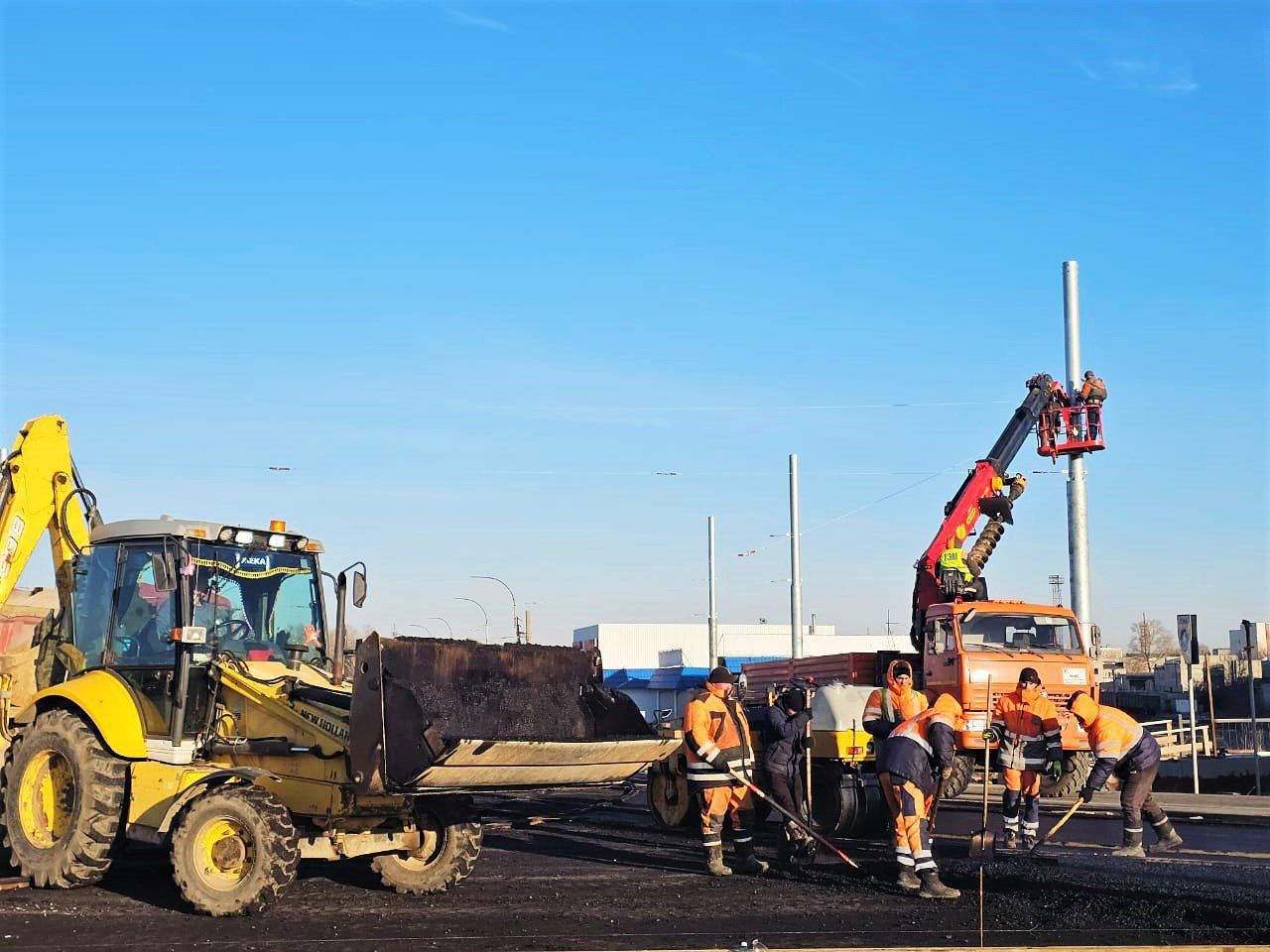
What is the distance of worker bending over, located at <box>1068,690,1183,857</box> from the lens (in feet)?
41.2

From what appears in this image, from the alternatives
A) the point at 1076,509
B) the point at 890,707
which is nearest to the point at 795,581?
the point at 1076,509

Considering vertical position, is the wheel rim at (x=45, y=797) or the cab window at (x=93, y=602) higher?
the cab window at (x=93, y=602)

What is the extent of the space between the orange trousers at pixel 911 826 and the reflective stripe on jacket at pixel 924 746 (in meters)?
0.09

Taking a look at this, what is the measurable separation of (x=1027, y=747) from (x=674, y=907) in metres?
4.55

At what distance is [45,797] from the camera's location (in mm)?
11547

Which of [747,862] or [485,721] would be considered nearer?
[485,721]

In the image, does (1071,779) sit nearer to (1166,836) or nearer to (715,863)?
(1166,836)

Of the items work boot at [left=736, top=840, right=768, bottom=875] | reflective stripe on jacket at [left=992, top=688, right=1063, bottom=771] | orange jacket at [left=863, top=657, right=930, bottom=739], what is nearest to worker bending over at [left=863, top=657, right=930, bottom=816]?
orange jacket at [left=863, top=657, right=930, bottom=739]

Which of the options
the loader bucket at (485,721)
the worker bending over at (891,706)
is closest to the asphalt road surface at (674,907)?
the loader bucket at (485,721)

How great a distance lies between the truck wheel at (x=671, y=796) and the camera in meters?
16.6

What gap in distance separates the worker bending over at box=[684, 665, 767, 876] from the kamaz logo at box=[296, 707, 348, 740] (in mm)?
3761

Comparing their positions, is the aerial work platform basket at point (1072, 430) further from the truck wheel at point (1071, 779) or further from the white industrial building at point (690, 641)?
the white industrial building at point (690, 641)

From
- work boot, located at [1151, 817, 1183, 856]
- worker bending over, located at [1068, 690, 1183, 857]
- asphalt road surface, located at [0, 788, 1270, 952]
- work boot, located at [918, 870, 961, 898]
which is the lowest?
asphalt road surface, located at [0, 788, 1270, 952]

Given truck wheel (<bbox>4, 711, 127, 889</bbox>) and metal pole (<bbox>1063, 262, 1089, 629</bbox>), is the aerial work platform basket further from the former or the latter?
truck wheel (<bbox>4, 711, 127, 889</bbox>)
